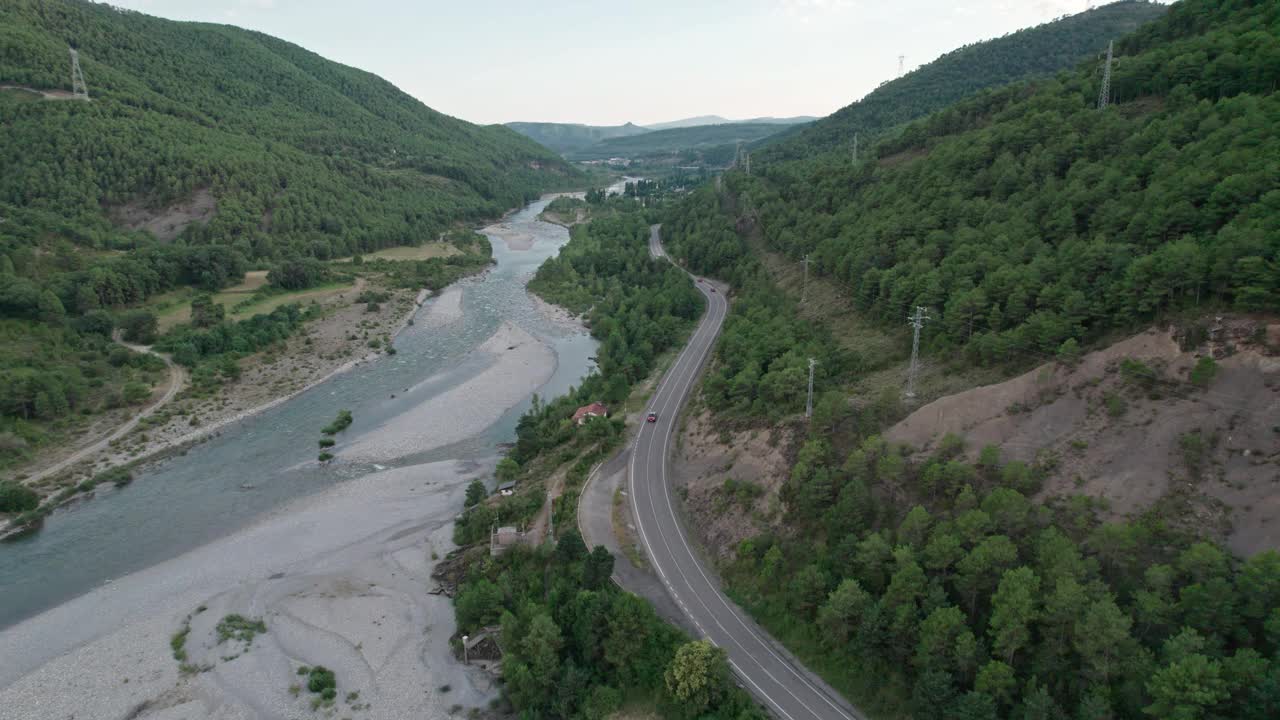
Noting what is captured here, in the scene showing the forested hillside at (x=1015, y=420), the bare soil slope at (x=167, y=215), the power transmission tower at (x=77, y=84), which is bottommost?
the forested hillside at (x=1015, y=420)

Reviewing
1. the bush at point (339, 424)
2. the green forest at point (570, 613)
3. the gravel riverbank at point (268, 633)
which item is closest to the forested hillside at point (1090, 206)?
the green forest at point (570, 613)

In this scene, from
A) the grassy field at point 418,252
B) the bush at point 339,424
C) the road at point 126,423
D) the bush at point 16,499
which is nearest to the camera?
the bush at point 16,499

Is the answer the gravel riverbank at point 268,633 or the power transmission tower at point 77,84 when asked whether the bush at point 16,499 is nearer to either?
the gravel riverbank at point 268,633

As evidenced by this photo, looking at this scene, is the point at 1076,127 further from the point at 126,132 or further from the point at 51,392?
the point at 126,132

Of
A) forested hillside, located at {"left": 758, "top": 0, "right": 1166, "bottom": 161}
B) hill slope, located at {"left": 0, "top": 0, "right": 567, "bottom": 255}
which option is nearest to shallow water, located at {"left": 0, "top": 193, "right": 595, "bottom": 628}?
hill slope, located at {"left": 0, "top": 0, "right": 567, "bottom": 255}

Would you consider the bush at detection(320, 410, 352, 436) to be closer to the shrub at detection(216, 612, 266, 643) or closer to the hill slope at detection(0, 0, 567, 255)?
the shrub at detection(216, 612, 266, 643)

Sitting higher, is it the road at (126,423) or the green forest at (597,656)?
the road at (126,423)
